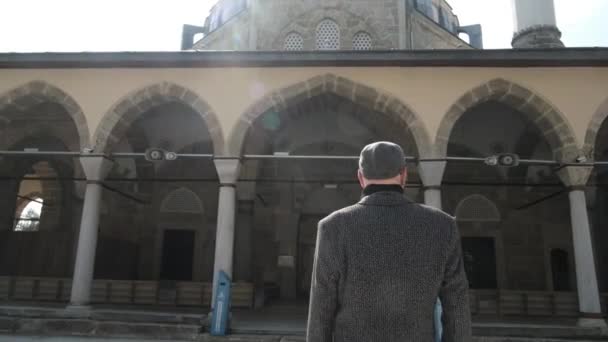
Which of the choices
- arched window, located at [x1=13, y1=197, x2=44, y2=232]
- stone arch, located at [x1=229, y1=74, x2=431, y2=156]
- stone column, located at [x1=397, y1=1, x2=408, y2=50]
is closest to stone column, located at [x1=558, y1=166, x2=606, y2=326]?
stone arch, located at [x1=229, y1=74, x2=431, y2=156]

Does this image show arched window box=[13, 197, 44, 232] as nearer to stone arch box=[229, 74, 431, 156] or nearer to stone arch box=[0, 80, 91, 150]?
stone arch box=[0, 80, 91, 150]

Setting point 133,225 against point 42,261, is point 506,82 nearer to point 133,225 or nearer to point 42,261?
point 133,225

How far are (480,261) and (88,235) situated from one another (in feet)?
28.2

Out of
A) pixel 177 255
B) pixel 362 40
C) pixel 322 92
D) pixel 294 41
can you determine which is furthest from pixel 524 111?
pixel 177 255

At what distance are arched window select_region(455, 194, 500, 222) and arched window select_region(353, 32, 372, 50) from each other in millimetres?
5524

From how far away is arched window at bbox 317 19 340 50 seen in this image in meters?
14.4

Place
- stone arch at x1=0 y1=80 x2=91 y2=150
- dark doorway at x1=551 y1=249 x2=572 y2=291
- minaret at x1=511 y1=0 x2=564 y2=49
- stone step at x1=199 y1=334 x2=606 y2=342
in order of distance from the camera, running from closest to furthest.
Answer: stone step at x1=199 y1=334 x2=606 y2=342
stone arch at x1=0 y1=80 x2=91 y2=150
minaret at x1=511 y1=0 x2=564 y2=49
dark doorway at x1=551 y1=249 x2=572 y2=291

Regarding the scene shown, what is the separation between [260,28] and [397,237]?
13.6 m

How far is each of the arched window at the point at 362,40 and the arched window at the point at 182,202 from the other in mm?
6529

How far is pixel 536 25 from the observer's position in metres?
11.1

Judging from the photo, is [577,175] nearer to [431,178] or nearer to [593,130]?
[593,130]

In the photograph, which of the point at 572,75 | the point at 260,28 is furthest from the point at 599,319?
the point at 260,28

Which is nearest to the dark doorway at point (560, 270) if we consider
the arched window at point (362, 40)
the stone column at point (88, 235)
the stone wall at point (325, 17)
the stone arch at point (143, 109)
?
the stone wall at point (325, 17)

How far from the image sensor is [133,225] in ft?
38.5
